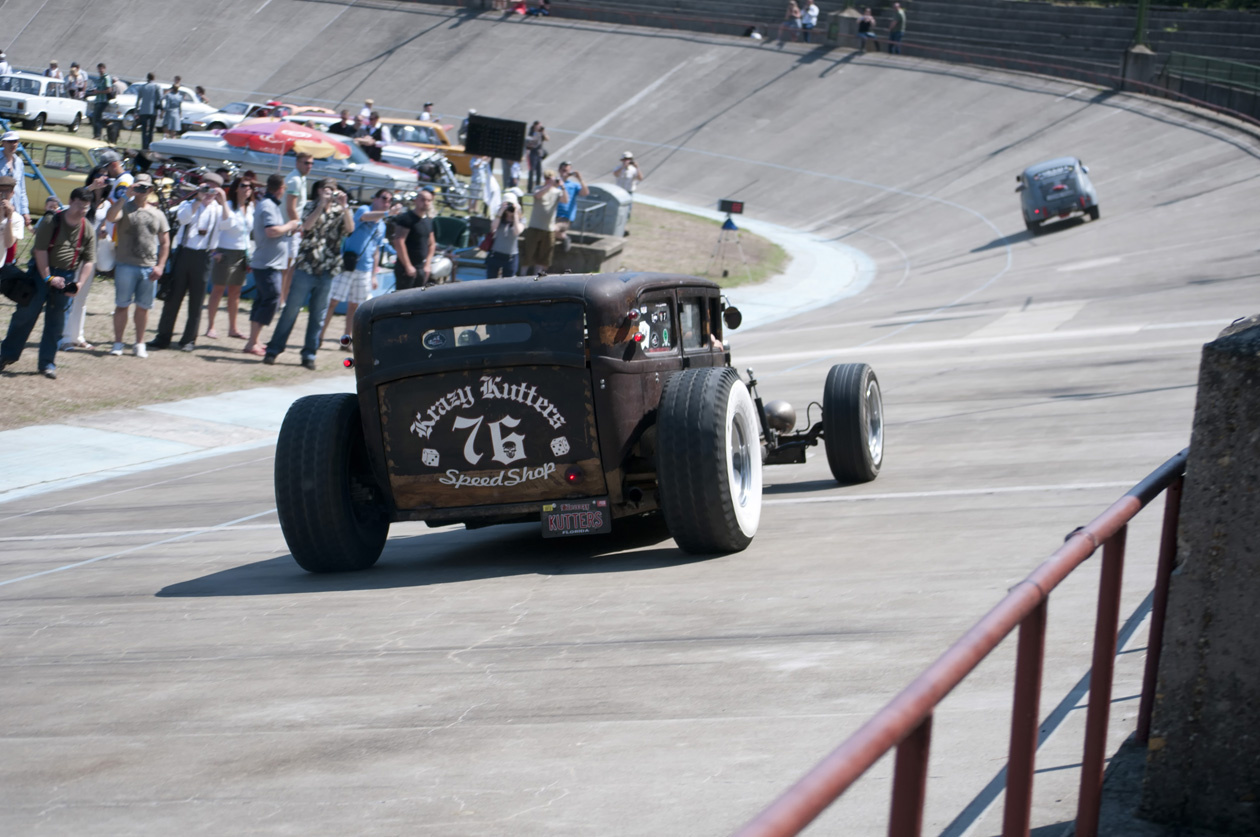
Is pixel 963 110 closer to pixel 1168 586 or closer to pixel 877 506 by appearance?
pixel 877 506

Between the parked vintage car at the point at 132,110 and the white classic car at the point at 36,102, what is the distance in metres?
1.34

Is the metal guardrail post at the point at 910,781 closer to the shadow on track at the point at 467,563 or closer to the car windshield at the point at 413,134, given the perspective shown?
the shadow on track at the point at 467,563

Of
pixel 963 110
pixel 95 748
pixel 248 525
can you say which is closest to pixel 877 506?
pixel 248 525

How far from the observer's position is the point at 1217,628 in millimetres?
3660

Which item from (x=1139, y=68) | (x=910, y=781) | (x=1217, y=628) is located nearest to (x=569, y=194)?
(x=1139, y=68)

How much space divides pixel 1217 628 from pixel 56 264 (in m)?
13.4

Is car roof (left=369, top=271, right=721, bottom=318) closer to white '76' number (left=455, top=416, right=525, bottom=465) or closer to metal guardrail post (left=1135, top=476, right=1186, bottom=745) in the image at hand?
white '76' number (left=455, top=416, right=525, bottom=465)

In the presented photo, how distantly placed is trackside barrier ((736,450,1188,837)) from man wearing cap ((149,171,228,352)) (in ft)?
47.2

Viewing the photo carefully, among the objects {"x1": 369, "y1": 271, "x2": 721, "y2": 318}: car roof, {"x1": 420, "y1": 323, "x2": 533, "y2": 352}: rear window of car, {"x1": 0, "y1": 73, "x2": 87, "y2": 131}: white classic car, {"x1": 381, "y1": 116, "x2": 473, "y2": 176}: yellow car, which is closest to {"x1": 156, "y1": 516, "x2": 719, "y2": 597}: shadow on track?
{"x1": 420, "y1": 323, "x2": 533, "y2": 352}: rear window of car

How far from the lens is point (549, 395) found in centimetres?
775

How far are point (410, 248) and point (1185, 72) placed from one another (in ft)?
106

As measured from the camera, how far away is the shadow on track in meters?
7.98

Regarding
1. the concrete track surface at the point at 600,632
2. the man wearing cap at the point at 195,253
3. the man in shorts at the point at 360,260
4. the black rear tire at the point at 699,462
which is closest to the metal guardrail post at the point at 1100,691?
the concrete track surface at the point at 600,632

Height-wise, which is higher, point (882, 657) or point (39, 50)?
point (39, 50)
